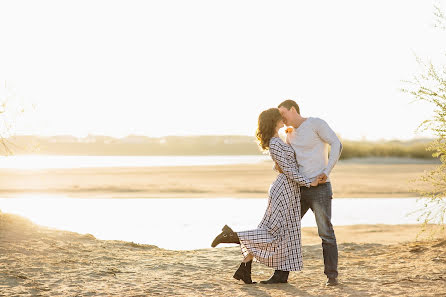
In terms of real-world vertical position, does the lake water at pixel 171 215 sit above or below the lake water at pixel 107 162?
below

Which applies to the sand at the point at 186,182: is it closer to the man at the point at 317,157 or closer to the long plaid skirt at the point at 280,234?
the long plaid skirt at the point at 280,234

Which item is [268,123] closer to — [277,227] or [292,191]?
[292,191]

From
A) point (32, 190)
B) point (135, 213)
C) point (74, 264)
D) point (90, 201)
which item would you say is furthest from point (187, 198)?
point (74, 264)

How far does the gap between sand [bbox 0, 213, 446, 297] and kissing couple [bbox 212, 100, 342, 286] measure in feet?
1.32

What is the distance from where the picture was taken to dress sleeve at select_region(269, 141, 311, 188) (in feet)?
21.4

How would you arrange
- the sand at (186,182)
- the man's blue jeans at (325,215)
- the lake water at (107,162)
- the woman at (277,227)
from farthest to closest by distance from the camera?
the lake water at (107,162), the sand at (186,182), the woman at (277,227), the man's blue jeans at (325,215)

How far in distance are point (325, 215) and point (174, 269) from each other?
2389mm

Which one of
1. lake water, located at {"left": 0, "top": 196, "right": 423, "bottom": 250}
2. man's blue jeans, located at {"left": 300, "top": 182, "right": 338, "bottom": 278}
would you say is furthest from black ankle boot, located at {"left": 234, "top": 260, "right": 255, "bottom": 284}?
lake water, located at {"left": 0, "top": 196, "right": 423, "bottom": 250}

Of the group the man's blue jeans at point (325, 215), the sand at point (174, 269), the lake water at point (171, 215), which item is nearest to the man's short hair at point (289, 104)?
the man's blue jeans at point (325, 215)

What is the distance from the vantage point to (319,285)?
22.9 feet

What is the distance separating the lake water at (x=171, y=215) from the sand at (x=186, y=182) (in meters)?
1.78

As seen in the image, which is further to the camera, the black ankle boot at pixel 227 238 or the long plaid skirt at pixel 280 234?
the black ankle boot at pixel 227 238

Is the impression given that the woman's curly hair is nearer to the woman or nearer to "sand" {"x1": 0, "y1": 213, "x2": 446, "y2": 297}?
the woman

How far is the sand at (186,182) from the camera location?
21641 mm
